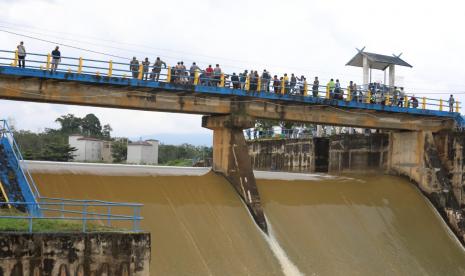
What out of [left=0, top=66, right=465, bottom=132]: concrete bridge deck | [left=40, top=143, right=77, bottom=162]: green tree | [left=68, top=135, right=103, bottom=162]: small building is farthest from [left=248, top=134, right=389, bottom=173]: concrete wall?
[left=68, top=135, right=103, bottom=162]: small building

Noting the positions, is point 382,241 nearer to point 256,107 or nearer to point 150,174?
point 256,107

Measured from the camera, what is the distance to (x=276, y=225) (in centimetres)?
2277

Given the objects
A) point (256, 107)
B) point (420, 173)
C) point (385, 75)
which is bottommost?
point (420, 173)

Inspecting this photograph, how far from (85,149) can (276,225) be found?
42.2 meters

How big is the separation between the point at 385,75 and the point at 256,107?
15088mm

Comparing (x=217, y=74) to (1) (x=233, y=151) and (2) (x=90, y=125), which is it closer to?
(1) (x=233, y=151)

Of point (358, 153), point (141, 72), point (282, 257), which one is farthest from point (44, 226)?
point (358, 153)

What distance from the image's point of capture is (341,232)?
23703 millimetres

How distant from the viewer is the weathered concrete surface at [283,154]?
3731 cm

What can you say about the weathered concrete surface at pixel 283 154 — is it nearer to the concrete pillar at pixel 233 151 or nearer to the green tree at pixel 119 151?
the concrete pillar at pixel 233 151

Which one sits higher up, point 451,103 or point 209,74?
point 209,74

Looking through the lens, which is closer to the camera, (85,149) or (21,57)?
(21,57)

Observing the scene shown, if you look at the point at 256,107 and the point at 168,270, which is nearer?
the point at 168,270

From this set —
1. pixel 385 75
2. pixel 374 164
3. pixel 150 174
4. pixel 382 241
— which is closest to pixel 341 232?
pixel 382 241
